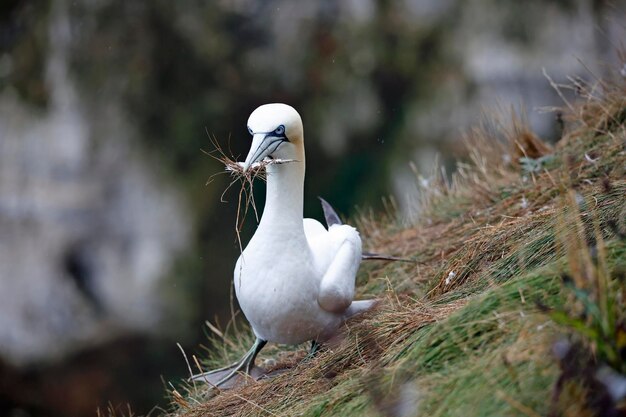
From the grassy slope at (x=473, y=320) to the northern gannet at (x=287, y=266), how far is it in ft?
0.55

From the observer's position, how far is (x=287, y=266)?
3.69 m

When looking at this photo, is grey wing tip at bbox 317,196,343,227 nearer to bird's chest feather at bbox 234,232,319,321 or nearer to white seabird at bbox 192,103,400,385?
white seabird at bbox 192,103,400,385

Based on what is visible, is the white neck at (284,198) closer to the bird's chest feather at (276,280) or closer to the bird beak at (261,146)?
the bird's chest feather at (276,280)

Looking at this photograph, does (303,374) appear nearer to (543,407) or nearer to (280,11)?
(543,407)

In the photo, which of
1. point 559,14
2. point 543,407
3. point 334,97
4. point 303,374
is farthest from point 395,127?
point 543,407

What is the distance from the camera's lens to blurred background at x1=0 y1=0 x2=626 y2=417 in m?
10.9

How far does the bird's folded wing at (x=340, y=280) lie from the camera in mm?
Result: 3760

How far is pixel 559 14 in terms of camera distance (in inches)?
472

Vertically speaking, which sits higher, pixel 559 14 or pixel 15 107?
A: pixel 15 107

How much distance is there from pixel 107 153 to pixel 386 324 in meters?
8.65

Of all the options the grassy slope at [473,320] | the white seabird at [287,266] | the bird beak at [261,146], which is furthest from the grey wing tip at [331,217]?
the bird beak at [261,146]

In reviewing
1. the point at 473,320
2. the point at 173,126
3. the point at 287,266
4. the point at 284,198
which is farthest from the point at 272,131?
the point at 173,126

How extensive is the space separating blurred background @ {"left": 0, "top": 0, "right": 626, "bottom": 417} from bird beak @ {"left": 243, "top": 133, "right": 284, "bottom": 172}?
23.5 ft

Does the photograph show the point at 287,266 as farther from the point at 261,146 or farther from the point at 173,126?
the point at 173,126
